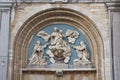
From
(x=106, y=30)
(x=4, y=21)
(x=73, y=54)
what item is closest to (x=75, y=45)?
(x=73, y=54)

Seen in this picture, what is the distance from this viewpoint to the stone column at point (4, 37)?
9.07 meters

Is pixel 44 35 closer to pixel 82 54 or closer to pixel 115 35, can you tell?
pixel 82 54

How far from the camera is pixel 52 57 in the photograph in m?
9.56

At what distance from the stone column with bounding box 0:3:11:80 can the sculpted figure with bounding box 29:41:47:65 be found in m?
0.79

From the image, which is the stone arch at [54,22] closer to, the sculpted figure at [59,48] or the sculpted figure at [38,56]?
the sculpted figure at [38,56]

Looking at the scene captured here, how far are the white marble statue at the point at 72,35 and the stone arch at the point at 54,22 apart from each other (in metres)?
0.21

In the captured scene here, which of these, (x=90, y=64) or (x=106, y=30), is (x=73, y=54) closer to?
(x=90, y=64)

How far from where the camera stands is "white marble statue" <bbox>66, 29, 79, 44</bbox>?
974 centimetres

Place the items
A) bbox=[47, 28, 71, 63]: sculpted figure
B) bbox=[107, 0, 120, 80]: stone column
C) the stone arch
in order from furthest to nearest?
bbox=[47, 28, 71, 63]: sculpted figure
the stone arch
bbox=[107, 0, 120, 80]: stone column

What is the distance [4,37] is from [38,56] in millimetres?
1125

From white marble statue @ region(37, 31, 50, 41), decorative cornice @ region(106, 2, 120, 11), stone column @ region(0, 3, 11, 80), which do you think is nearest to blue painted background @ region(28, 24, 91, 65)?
white marble statue @ region(37, 31, 50, 41)

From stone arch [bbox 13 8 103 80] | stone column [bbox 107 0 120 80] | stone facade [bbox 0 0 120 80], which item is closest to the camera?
stone column [bbox 107 0 120 80]

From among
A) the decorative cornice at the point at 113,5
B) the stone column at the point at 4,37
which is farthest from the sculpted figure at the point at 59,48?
the decorative cornice at the point at 113,5

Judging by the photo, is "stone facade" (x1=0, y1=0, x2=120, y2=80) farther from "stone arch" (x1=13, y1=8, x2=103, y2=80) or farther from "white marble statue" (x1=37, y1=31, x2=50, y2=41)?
"white marble statue" (x1=37, y1=31, x2=50, y2=41)
